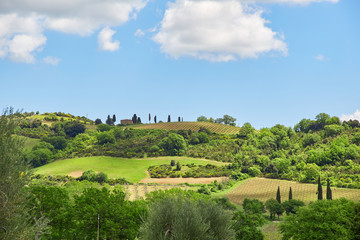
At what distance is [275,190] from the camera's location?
391 feet

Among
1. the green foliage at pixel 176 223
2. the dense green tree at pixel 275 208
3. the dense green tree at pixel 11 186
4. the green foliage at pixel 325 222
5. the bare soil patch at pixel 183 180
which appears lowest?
the dense green tree at pixel 275 208

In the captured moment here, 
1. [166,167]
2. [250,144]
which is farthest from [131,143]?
[250,144]

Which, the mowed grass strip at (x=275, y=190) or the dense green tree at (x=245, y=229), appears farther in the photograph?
the mowed grass strip at (x=275, y=190)

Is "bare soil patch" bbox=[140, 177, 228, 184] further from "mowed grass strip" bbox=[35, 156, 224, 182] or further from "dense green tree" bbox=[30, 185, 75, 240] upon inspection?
"dense green tree" bbox=[30, 185, 75, 240]

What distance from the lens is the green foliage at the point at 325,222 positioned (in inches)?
2092

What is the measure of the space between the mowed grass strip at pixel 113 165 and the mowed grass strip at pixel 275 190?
32937 millimetres

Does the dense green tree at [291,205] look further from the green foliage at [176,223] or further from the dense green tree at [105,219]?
the green foliage at [176,223]

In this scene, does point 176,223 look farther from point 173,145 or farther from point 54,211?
point 173,145

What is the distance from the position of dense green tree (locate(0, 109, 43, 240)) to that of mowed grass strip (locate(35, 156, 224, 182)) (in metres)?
118

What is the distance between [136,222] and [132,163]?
110131 millimetres

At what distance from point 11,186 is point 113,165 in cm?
13881

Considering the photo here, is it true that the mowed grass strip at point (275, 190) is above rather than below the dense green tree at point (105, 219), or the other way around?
below

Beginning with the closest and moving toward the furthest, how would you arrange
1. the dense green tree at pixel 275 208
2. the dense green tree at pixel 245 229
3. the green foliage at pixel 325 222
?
→ the green foliage at pixel 325 222 → the dense green tree at pixel 245 229 → the dense green tree at pixel 275 208

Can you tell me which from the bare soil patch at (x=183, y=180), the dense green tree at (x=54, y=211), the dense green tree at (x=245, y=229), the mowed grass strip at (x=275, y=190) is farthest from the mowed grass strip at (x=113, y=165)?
the dense green tree at (x=54, y=211)
